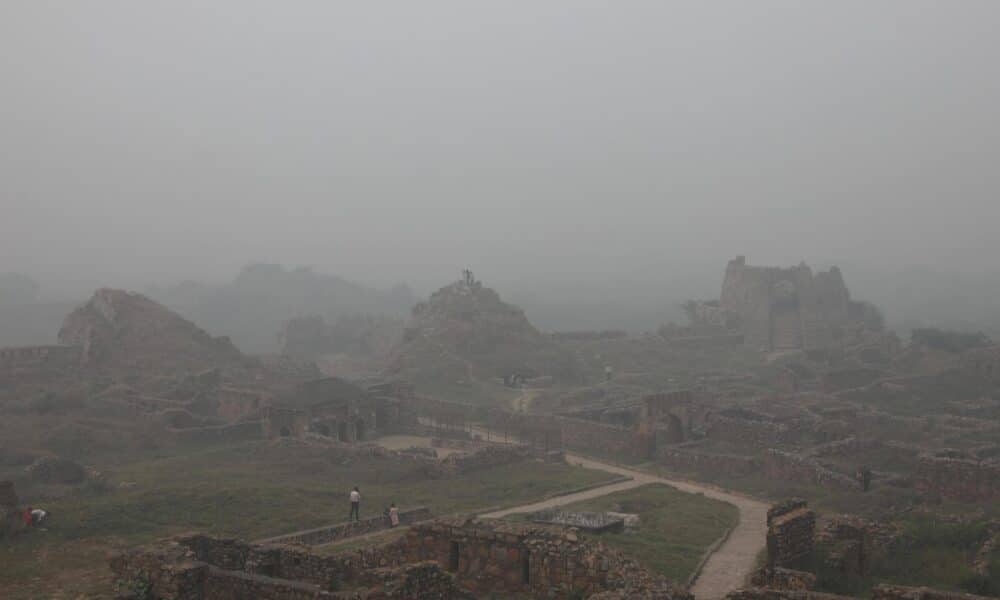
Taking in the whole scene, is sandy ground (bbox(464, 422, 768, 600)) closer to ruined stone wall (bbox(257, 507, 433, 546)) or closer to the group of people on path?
ruined stone wall (bbox(257, 507, 433, 546))

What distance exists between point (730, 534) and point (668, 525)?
5.64 feet

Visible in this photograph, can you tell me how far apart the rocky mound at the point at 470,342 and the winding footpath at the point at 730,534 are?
968 inches

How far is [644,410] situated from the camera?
44812 millimetres

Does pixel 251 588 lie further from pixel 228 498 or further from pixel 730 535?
pixel 730 535

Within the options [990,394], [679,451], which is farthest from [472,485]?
[990,394]

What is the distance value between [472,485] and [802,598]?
21901 millimetres

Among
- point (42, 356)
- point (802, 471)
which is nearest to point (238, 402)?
point (42, 356)

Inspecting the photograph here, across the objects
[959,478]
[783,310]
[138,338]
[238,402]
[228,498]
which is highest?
[783,310]

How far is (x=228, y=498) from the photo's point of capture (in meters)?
29.2

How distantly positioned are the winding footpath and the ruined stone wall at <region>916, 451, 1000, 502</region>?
16.5 feet

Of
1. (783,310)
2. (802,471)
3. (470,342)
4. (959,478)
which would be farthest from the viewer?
(783,310)

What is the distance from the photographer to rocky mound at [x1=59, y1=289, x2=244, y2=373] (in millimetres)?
59219

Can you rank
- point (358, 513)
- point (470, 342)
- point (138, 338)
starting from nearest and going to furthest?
point (358, 513)
point (138, 338)
point (470, 342)

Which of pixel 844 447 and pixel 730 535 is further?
pixel 844 447
